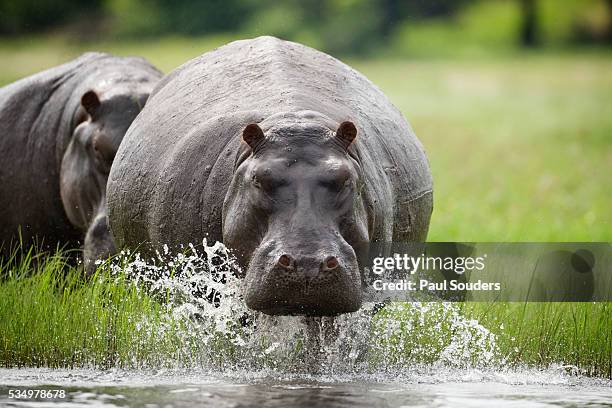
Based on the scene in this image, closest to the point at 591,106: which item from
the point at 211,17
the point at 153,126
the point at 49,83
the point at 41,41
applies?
the point at 211,17

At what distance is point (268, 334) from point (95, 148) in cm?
308

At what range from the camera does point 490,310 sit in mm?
8180

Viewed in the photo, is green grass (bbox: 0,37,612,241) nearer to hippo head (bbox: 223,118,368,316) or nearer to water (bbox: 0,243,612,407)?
water (bbox: 0,243,612,407)

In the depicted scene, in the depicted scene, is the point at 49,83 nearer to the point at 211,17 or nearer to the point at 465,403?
the point at 465,403

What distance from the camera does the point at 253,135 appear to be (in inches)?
266

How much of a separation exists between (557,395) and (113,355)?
7.90 ft

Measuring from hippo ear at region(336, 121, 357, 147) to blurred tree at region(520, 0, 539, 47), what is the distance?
40.5 metres

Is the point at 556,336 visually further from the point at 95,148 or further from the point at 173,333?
the point at 95,148

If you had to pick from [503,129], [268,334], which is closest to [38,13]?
[503,129]

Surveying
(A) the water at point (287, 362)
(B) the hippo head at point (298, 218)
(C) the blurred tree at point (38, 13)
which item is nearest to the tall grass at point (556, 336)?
(A) the water at point (287, 362)

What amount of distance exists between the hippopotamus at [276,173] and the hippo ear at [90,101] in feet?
2.53

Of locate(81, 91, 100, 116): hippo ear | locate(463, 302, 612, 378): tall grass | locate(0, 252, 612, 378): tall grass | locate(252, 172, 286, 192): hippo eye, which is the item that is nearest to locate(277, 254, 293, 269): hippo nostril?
locate(252, 172, 286, 192): hippo eye

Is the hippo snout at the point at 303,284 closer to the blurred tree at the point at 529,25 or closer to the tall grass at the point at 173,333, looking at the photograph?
the tall grass at the point at 173,333

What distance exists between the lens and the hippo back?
7.39 meters
